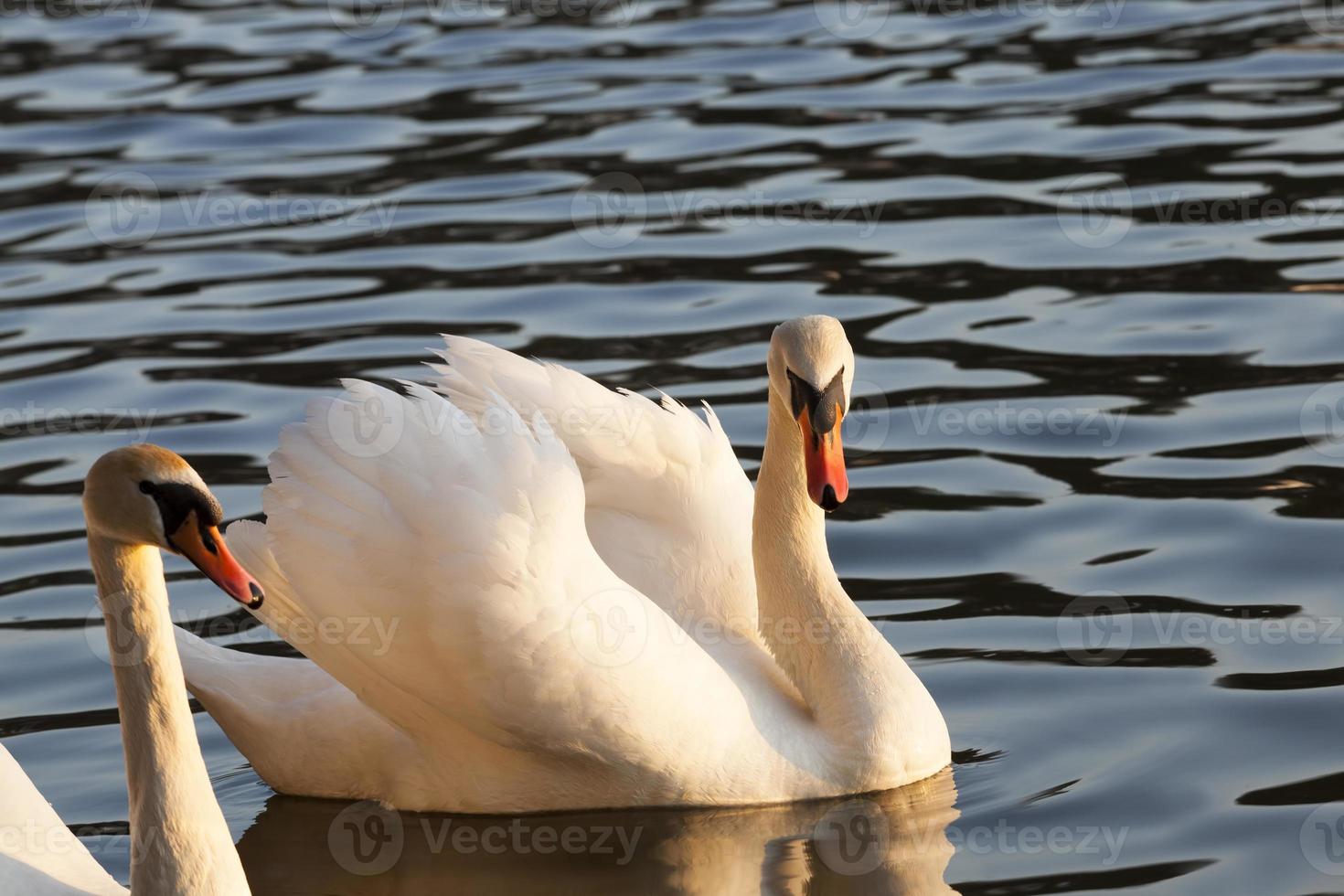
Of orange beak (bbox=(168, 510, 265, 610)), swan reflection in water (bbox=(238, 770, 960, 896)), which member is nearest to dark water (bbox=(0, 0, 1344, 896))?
swan reflection in water (bbox=(238, 770, 960, 896))

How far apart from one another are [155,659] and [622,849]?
1827mm

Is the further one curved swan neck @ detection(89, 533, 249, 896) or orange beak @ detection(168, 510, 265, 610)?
curved swan neck @ detection(89, 533, 249, 896)

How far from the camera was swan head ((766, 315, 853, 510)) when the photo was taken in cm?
609

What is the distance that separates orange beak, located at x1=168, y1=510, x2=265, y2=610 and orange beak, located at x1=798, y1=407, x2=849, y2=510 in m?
1.85

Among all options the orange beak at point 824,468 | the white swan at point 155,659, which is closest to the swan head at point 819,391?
the orange beak at point 824,468

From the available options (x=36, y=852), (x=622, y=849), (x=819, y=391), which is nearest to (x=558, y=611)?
(x=622, y=849)

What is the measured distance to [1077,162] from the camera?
13.0 meters

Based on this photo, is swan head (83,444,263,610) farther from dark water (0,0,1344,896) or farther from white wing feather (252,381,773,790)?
dark water (0,0,1344,896)

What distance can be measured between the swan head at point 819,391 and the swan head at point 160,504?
1.91 metres

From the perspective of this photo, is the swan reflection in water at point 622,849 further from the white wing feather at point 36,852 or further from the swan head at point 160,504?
the swan head at point 160,504

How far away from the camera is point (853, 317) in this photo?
1098 cm

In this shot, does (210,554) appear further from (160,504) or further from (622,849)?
(622,849)

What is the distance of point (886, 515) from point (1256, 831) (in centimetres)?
294

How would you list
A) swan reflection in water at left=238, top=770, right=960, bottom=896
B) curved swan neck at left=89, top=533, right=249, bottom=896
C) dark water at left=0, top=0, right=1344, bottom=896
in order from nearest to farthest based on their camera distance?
1. curved swan neck at left=89, top=533, right=249, bottom=896
2. swan reflection in water at left=238, top=770, right=960, bottom=896
3. dark water at left=0, top=0, right=1344, bottom=896
